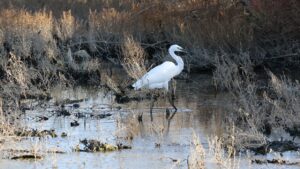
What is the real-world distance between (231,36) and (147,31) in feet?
11.2

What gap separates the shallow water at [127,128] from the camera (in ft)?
31.0

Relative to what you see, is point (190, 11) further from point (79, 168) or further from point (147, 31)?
point (79, 168)

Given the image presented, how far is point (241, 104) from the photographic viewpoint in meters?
13.1

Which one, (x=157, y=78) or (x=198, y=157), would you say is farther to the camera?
(x=157, y=78)

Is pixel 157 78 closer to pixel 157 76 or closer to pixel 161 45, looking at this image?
pixel 157 76

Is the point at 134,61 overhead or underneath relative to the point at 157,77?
overhead

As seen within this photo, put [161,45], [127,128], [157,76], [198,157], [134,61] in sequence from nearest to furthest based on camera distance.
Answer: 1. [198,157]
2. [127,128]
3. [157,76]
4. [134,61]
5. [161,45]

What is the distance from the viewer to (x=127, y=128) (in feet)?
38.0

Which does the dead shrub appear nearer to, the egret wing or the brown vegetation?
the brown vegetation

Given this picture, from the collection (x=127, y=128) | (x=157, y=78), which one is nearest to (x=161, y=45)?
(x=157, y=78)

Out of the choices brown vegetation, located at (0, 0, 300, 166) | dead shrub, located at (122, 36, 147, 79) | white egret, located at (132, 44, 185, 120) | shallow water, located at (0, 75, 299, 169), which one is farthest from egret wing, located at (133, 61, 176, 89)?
brown vegetation, located at (0, 0, 300, 166)

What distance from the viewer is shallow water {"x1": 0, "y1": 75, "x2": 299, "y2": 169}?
31.0ft

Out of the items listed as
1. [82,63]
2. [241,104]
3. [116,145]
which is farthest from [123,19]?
[116,145]

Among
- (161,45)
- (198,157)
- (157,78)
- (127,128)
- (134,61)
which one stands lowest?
(198,157)
